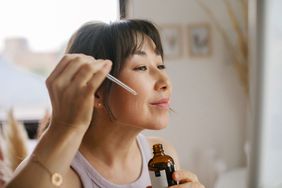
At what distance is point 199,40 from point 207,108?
4.2 inches

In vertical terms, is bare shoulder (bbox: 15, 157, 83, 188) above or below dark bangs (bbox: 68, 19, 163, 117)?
below

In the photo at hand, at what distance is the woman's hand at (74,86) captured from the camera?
236mm

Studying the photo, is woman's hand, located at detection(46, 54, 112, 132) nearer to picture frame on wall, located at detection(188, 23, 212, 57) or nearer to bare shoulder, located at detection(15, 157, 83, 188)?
bare shoulder, located at detection(15, 157, 83, 188)

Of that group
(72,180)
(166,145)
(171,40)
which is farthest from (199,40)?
(72,180)

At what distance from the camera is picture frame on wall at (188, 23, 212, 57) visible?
0.48 m

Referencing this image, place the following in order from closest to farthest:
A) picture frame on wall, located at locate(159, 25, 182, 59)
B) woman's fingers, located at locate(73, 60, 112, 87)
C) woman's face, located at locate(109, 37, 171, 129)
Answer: woman's fingers, located at locate(73, 60, 112, 87) < woman's face, located at locate(109, 37, 171, 129) < picture frame on wall, located at locate(159, 25, 182, 59)

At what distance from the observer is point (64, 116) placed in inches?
9.7

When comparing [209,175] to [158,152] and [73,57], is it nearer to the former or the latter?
[158,152]

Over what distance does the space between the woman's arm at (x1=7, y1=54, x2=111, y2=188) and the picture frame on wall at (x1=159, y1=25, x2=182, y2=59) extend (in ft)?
0.80

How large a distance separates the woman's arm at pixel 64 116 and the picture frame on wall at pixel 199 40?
0.27 metres

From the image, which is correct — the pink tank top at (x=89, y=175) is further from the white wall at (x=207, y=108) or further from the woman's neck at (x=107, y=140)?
the white wall at (x=207, y=108)

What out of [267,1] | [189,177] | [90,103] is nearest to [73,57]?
[90,103]

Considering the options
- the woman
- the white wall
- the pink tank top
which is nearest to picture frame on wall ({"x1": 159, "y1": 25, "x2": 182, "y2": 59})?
the white wall

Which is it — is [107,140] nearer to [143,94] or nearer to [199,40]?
[143,94]
